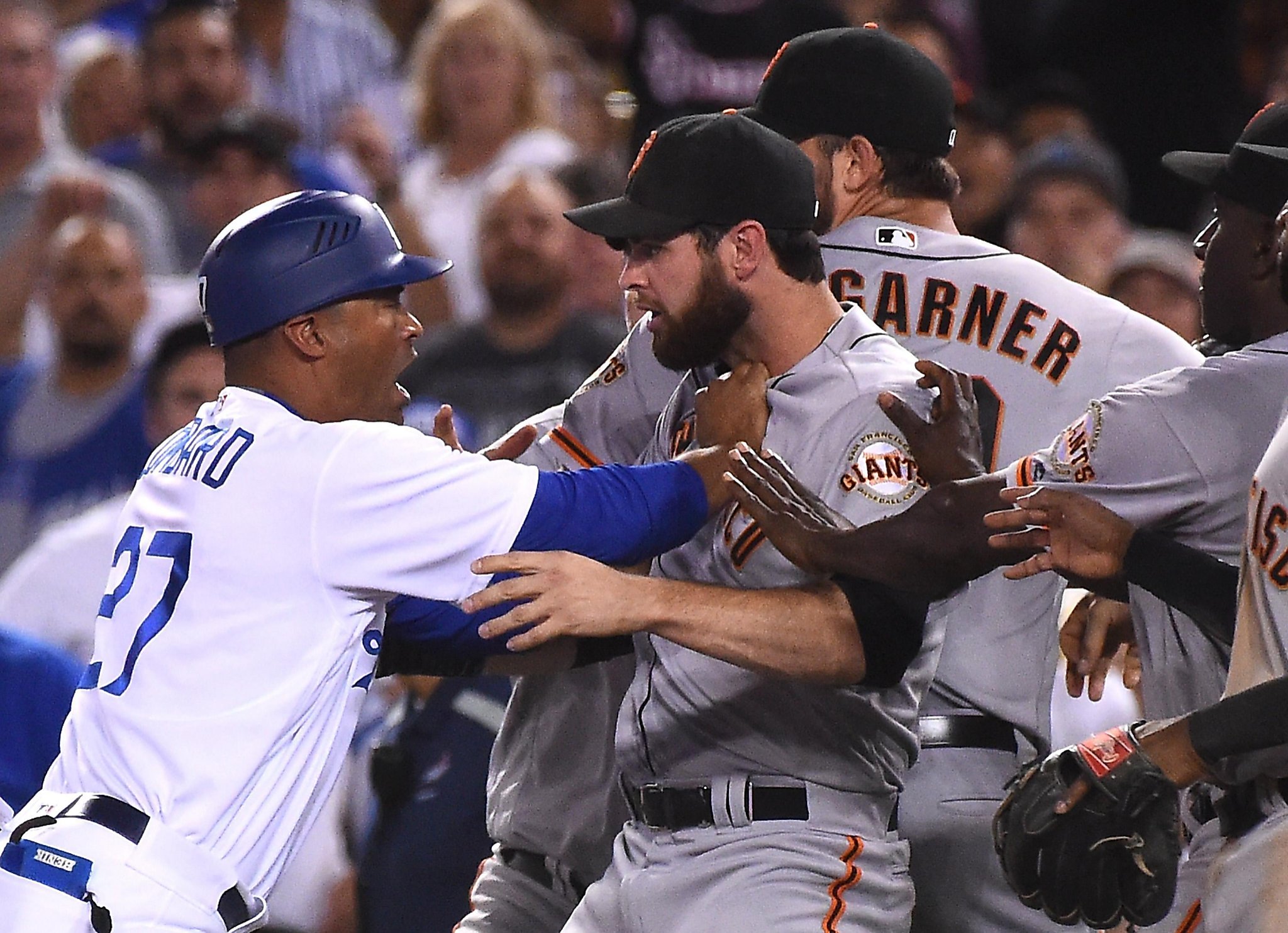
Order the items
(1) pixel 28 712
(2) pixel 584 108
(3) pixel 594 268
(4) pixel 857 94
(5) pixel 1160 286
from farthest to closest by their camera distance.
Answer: (2) pixel 584 108, (3) pixel 594 268, (5) pixel 1160 286, (1) pixel 28 712, (4) pixel 857 94

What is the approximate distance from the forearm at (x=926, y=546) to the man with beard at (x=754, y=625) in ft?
0.18

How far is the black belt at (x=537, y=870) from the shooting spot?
4562 millimetres

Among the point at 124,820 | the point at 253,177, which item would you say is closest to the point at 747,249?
the point at 124,820

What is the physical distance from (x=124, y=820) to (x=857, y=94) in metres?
2.13

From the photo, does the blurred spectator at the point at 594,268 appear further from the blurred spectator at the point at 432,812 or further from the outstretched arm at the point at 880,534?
the outstretched arm at the point at 880,534

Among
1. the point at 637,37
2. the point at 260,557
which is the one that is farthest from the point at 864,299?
the point at 637,37

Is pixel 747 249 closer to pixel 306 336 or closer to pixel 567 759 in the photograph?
pixel 306 336

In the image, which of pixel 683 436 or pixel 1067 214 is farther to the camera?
pixel 1067 214

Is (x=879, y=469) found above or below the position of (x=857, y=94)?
below

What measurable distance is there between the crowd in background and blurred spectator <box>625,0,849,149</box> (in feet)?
0.05

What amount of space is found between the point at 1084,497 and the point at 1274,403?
14.2 inches

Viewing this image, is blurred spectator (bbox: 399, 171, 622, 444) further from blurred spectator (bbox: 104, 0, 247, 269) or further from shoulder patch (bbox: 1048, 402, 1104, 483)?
shoulder patch (bbox: 1048, 402, 1104, 483)

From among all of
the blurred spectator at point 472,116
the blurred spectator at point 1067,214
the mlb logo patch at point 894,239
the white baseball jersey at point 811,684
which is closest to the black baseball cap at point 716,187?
the white baseball jersey at point 811,684

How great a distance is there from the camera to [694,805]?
3842mm
